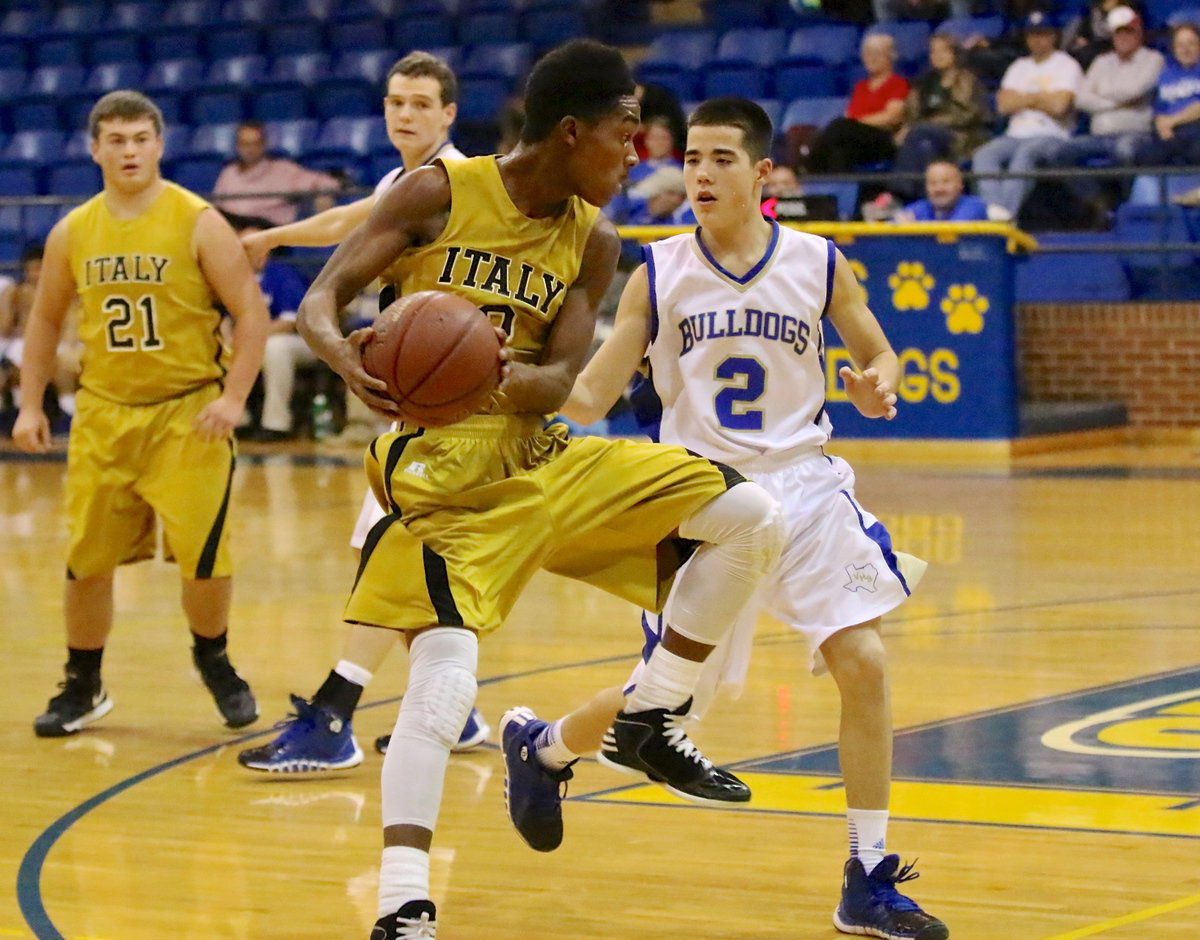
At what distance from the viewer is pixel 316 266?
48.3 ft

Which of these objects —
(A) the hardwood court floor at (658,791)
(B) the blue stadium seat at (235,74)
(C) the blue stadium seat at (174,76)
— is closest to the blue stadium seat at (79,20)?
(C) the blue stadium seat at (174,76)

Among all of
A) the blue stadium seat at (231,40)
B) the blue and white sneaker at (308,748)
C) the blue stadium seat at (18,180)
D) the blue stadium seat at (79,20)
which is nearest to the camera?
the blue and white sneaker at (308,748)

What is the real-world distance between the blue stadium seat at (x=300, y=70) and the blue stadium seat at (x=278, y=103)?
0.20 ft

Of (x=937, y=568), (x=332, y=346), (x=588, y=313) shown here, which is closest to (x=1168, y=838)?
(x=588, y=313)

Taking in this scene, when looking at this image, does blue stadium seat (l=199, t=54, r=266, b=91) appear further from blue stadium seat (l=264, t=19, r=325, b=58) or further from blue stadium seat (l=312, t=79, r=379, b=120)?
blue stadium seat (l=312, t=79, r=379, b=120)

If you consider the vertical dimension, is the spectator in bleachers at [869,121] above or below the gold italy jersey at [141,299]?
above

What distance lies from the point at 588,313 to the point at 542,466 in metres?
0.34

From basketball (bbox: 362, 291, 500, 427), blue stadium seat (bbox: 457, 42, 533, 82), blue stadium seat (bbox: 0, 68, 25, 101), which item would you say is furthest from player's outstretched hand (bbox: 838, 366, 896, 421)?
blue stadium seat (bbox: 0, 68, 25, 101)

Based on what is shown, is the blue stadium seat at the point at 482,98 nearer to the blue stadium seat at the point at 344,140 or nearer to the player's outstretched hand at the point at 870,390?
the blue stadium seat at the point at 344,140

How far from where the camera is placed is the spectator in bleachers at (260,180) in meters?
15.0

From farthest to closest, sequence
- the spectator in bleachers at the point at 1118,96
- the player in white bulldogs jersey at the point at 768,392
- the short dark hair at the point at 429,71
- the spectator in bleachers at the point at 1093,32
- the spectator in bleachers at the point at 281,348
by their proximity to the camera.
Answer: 1. the spectator in bleachers at the point at 281,348
2. the spectator in bleachers at the point at 1093,32
3. the spectator in bleachers at the point at 1118,96
4. the short dark hair at the point at 429,71
5. the player in white bulldogs jersey at the point at 768,392

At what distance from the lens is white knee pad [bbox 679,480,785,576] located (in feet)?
12.3

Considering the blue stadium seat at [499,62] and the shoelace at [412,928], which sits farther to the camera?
the blue stadium seat at [499,62]

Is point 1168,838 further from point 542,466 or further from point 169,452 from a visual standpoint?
point 169,452
